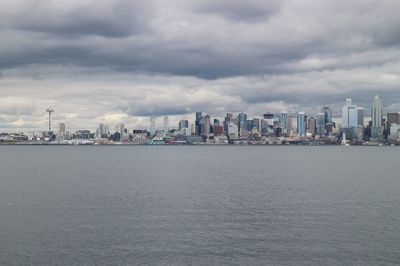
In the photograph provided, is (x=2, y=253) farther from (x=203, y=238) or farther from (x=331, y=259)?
(x=331, y=259)

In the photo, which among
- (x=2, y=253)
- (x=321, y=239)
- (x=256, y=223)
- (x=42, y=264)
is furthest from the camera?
(x=256, y=223)

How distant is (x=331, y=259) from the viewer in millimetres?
51625

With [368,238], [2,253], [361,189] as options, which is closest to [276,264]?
[368,238]

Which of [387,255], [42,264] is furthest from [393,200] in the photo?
[42,264]

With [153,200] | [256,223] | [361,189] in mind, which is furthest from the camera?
[361,189]

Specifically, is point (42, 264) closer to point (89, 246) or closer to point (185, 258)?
point (89, 246)

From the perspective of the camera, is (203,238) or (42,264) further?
(203,238)

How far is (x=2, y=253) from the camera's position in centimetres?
5331

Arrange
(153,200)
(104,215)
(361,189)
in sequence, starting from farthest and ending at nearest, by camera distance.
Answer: (361,189) < (153,200) < (104,215)

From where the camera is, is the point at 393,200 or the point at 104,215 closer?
the point at 104,215

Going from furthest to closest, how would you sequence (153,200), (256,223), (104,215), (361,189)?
(361,189), (153,200), (104,215), (256,223)

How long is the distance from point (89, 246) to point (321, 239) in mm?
26046

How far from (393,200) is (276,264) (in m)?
49.2

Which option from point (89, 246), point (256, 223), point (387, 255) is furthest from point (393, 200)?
point (89, 246)
